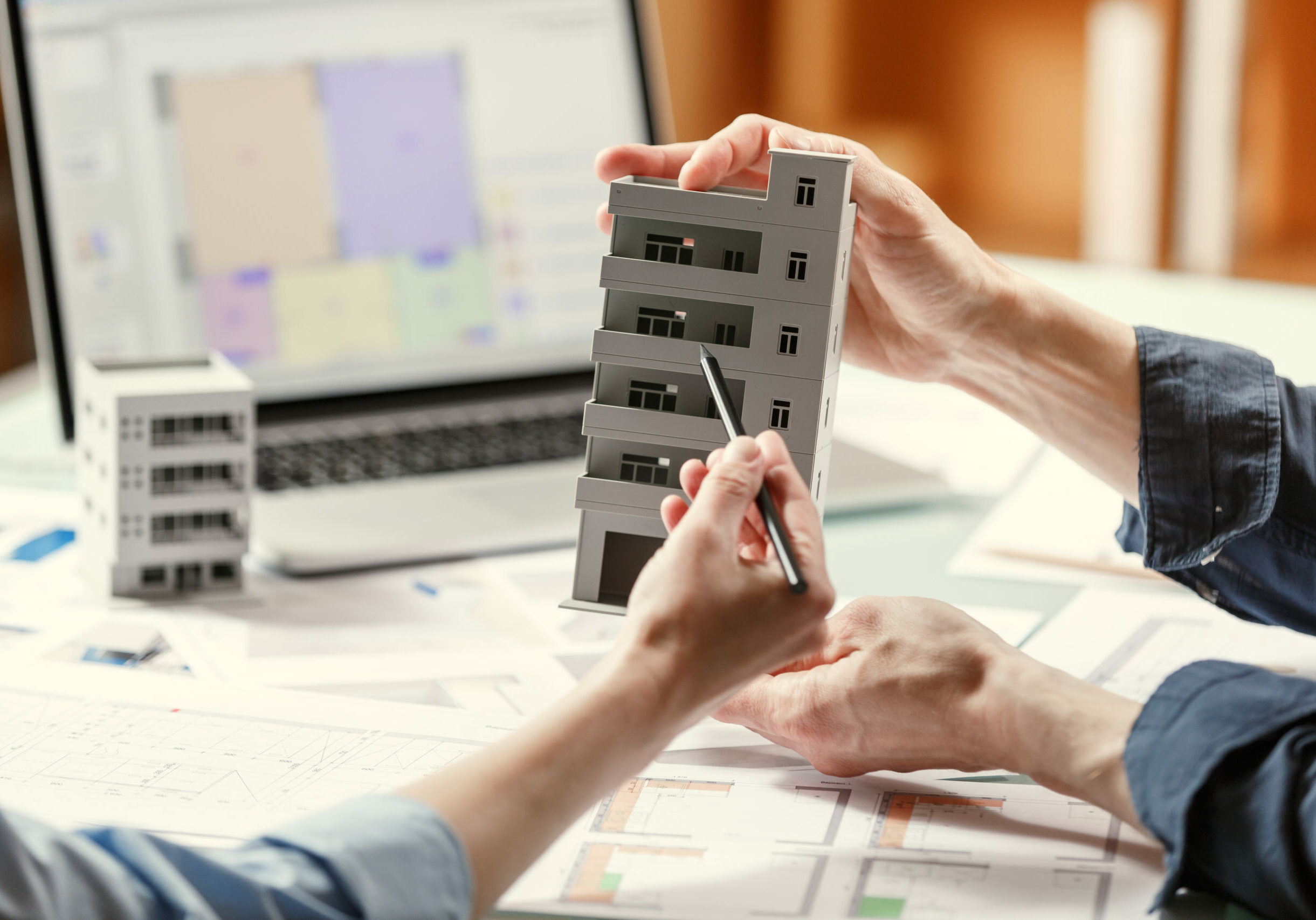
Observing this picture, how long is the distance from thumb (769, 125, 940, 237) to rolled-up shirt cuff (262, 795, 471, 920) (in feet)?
1.69

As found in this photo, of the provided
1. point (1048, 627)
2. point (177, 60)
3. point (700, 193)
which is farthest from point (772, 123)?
point (177, 60)

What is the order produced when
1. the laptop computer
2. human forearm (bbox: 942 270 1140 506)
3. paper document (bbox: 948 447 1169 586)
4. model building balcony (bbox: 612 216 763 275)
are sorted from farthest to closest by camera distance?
1. the laptop computer
2. paper document (bbox: 948 447 1169 586)
3. human forearm (bbox: 942 270 1140 506)
4. model building balcony (bbox: 612 216 763 275)

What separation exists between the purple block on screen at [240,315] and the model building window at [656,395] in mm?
619

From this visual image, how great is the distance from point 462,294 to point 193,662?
0.58 meters

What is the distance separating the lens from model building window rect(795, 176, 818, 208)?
2.68 ft

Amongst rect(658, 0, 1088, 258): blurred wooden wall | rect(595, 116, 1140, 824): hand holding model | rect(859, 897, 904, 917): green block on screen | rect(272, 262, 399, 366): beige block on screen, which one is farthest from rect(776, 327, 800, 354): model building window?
rect(658, 0, 1088, 258): blurred wooden wall

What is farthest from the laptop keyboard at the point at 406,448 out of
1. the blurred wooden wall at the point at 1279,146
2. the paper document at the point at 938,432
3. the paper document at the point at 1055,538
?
the blurred wooden wall at the point at 1279,146

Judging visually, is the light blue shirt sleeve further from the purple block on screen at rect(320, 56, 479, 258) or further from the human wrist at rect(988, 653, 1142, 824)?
the purple block on screen at rect(320, 56, 479, 258)

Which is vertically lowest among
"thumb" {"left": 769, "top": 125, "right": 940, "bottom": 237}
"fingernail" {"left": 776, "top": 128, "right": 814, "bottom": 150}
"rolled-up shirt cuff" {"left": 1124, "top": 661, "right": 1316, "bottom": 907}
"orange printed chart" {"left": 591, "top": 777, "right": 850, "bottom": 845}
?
"orange printed chart" {"left": 591, "top": 777, "right": 850, "bottom": 845}

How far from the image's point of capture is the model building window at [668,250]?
0.85 m

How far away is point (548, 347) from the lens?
1.45 m

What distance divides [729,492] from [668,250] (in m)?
0.24

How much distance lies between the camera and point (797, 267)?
0.82m

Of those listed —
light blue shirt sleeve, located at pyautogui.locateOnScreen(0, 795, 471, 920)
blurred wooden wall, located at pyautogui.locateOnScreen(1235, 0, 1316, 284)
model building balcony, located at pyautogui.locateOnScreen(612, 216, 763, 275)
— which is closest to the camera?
light blue shirt sleeve, located at pyautogui.locateOnScreen(0, 795, 471, 920)
